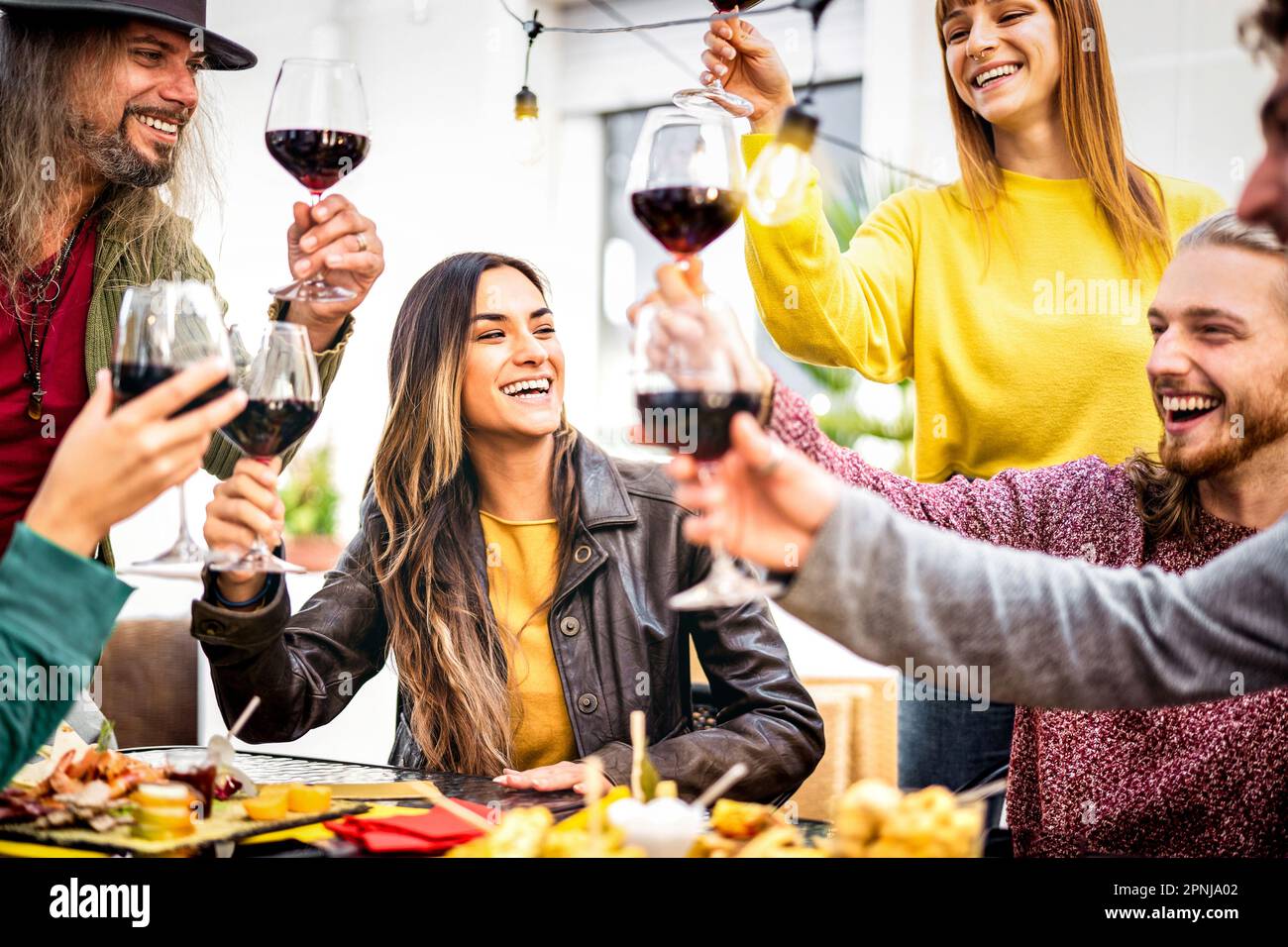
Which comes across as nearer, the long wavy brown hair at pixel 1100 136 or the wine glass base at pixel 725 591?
the wine glass base at pixel 725 591

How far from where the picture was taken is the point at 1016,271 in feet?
6.54

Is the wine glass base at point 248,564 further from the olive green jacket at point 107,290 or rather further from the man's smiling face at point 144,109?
the man's smiling face at point 144,109

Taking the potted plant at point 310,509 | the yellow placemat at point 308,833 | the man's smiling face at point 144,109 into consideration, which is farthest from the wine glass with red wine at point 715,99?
the potted plant at point 310,509

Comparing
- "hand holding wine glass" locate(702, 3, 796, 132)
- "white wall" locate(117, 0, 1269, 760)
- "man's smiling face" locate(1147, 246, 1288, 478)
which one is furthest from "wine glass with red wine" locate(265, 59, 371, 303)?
"white wall" locate(117, 0, 1269, 760)

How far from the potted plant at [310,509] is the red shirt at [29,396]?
2.27 m

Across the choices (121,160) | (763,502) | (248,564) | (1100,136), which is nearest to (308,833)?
Answer: (248,564)

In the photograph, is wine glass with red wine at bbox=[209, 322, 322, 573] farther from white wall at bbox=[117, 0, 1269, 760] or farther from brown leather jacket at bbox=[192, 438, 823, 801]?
white wall at bbox=[117, 0, 1269, 760]

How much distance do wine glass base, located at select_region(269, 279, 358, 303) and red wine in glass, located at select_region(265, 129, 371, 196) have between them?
0.12 m

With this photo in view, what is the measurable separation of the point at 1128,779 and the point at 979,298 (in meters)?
0.78

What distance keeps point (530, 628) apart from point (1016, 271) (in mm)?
931

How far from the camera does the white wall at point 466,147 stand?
364 centimetres

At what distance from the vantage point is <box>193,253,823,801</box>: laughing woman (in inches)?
75.7

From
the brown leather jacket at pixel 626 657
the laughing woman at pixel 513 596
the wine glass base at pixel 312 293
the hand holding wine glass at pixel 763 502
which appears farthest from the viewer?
the laughing woman at pixel 513 596
